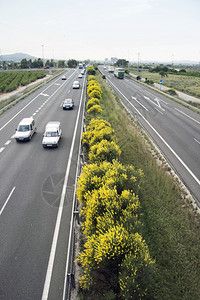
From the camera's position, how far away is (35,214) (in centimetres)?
1069

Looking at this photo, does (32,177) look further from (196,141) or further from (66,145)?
(196,141)

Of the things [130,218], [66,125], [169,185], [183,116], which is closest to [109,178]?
[130,218]

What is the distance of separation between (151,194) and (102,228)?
6085 millimetres

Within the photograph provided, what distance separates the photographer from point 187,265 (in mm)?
8078

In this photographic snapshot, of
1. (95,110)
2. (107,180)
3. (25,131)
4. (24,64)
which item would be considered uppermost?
(24,64)

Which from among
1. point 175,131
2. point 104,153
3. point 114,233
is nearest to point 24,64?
point 175,131

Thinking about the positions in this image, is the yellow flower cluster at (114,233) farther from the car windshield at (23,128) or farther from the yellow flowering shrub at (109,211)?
the car windshield at (23,128)

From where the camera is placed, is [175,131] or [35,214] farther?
[175,131]

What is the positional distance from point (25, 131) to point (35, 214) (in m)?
11.6

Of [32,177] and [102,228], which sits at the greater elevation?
[102,228]

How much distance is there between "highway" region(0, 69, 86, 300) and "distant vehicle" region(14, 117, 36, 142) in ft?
2.03

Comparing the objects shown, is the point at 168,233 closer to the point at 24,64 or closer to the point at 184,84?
the point at 184,84

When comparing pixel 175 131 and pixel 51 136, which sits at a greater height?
pixel 51 136

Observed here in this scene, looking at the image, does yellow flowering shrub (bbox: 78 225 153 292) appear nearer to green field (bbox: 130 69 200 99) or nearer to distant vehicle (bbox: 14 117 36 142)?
distant vehicle (bbox: 14 117 36 142)
